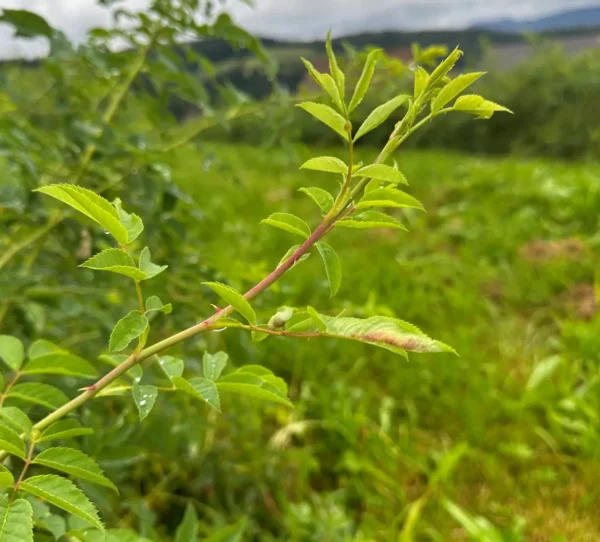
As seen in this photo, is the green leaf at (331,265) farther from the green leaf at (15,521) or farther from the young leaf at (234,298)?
the green leaf at (15,521)

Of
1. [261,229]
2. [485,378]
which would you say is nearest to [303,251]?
[485,378]

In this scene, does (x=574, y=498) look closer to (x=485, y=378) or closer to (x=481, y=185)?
(x=485, y=378)

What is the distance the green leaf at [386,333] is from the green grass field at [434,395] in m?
0.52

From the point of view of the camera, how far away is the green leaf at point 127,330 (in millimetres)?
364

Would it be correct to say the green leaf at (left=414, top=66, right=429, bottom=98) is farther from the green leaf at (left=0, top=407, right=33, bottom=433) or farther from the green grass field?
the green grass field

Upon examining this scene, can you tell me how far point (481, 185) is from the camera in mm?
3328

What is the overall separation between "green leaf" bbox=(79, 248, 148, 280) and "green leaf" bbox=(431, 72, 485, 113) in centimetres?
22

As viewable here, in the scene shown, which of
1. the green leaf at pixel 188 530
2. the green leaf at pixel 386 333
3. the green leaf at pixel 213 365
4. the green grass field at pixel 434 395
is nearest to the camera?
the green leaf at pixel 386 333

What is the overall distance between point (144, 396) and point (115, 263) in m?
0.10

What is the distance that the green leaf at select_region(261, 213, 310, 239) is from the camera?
0.37 m

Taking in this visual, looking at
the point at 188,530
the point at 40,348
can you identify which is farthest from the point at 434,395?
the point at 40,348

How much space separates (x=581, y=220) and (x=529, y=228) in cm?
25

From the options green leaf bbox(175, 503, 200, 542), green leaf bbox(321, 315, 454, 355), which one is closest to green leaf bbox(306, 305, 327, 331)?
green leaf bbox(321, 315, 454, 355)

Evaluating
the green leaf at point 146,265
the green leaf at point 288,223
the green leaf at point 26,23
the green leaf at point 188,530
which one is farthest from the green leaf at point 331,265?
the green leaf at point 26,23
